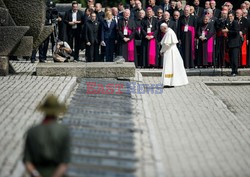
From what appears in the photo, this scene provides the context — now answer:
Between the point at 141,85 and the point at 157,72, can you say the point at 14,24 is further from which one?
the point at 157,72

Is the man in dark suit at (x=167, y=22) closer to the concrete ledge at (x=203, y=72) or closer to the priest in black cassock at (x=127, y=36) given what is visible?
the priest in black cassock at (x=127, y=36)

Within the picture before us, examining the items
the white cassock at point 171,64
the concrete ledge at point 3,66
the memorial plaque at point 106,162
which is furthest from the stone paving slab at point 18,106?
the white cassock at point 171,64

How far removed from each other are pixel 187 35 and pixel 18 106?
11.0m

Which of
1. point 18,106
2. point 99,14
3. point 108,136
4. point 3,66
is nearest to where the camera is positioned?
point 108,136

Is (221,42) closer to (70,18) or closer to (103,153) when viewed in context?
(70,18)

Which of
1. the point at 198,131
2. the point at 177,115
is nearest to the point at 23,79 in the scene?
the point at 177,115

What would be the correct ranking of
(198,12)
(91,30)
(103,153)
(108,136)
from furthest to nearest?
(198,12), (91,30), (108,136), (103,153)

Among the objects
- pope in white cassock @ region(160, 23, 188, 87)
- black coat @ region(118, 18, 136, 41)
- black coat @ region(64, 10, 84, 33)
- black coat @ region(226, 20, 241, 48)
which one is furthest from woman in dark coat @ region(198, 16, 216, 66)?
pope in white cassock @ region(160, 23, 188, 87)

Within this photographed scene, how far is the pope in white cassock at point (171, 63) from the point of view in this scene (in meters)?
20.0

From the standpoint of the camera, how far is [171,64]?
66.0ft

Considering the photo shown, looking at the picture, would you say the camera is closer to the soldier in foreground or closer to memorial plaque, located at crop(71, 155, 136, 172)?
memorial plaque, located at crop(71, 155, 136, 172)

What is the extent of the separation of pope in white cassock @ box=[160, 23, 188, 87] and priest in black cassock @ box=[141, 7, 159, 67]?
Answer: 3.96 m

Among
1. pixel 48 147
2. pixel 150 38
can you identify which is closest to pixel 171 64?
pixel 150 38

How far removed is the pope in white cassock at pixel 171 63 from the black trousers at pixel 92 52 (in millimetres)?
4875
